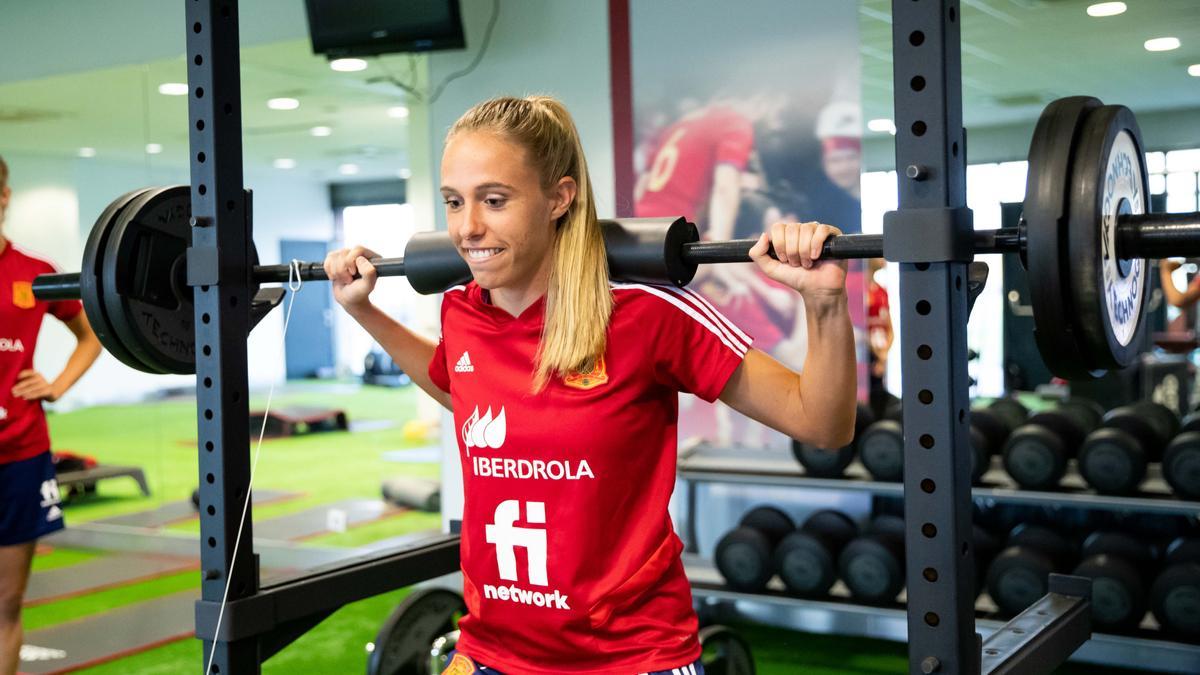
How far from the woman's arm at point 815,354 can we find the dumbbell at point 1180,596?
2.34 metres

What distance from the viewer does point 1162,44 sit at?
169 inches

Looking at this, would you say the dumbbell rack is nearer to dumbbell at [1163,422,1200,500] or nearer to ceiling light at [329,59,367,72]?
dumbbell at [1163,422,1200,500]

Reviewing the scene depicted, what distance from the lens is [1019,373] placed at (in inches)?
250

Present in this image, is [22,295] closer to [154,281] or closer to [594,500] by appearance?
[154,281]

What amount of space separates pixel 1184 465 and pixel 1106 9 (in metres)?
1.88

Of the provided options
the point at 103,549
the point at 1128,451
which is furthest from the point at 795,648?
the point at 103,549

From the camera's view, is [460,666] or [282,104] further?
[282,104]

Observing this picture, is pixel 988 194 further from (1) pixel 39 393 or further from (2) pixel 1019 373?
(1) pixel 39 393

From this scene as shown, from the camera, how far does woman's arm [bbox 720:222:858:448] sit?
1.37 meters

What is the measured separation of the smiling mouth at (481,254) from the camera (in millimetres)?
1502

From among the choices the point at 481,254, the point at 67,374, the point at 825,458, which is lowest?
the point at 825,458

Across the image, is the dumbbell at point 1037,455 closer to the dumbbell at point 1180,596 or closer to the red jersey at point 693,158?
the dumbbell at point 1180,596

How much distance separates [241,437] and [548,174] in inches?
28.3

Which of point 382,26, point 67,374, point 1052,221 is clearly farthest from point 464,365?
point 382,26
